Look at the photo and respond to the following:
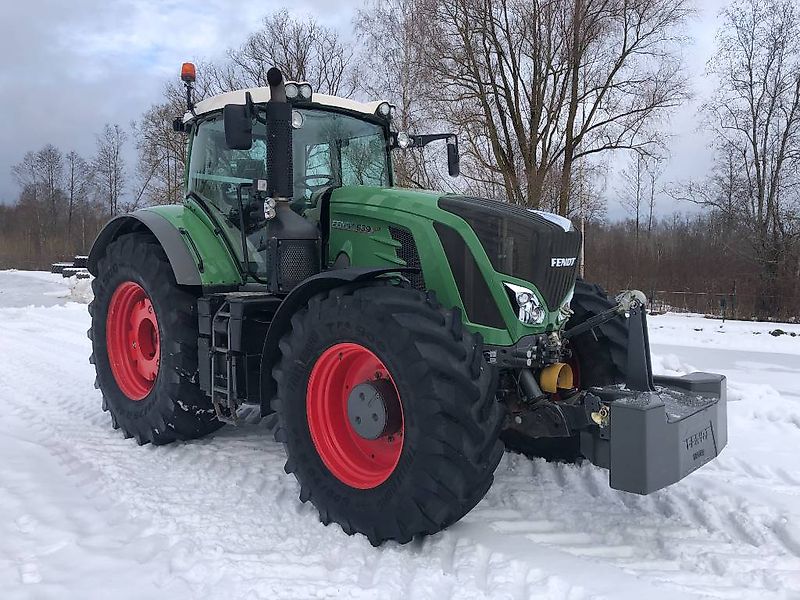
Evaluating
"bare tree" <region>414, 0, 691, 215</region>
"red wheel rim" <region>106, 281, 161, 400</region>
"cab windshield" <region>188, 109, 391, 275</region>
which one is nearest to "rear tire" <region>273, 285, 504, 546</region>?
"cab windshield" <region>188, 109, 391, 275</region>

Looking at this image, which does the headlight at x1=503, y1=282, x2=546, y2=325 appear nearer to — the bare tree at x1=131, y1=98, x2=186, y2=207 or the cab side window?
the cab side window

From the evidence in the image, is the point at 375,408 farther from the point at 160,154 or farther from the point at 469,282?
the point at 160,154

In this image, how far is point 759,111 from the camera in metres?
23.2

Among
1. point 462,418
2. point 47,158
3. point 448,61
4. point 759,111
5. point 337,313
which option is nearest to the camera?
point 462,418

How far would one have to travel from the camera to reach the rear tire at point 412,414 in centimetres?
302

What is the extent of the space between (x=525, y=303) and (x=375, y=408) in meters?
0.95

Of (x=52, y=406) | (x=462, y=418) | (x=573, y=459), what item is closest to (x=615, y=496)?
(x=573, y=459)

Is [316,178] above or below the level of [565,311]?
above

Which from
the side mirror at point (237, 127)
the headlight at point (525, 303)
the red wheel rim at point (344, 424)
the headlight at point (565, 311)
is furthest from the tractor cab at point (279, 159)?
the headlight at point (565, 311)

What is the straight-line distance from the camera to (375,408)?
11.1 ft

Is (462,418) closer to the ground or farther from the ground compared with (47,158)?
closer to the ground

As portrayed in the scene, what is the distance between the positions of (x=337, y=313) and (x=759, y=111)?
963 inches

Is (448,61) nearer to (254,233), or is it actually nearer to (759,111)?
(759,111)

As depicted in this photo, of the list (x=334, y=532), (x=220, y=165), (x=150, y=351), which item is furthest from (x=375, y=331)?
(x=150, y=351)
